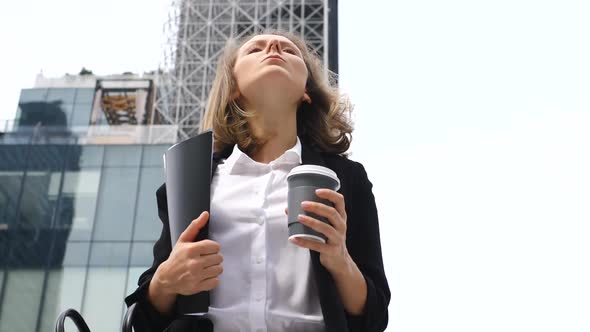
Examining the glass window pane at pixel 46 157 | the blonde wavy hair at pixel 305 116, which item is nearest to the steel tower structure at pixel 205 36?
the glass window pane at pixel 46 157

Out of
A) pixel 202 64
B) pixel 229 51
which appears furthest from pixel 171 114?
pixel 229 51

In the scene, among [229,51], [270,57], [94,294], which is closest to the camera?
[270,57]

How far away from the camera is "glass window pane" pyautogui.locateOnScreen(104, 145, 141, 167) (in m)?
14.2

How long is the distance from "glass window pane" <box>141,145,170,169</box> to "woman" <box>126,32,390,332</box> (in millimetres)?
12392

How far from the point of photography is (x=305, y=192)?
140 cm

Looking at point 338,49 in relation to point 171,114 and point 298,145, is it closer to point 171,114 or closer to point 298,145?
point 171,114

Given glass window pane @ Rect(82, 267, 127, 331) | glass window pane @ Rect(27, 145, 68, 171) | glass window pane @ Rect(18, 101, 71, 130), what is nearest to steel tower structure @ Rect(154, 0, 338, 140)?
glass window pane @ Rect(18, 101, 71, 130)

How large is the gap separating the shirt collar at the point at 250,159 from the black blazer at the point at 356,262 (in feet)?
0.08

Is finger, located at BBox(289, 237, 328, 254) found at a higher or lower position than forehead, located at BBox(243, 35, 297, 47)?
lower

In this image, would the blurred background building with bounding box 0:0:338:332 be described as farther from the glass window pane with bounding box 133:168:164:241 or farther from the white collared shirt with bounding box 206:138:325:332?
the white collared shirt with bounding box 206:138:325:332

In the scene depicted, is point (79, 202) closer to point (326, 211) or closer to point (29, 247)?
point (29, 247)

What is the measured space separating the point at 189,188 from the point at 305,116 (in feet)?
2.20

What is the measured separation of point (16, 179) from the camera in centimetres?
1385

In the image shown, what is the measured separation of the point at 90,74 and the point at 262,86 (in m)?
20.5
